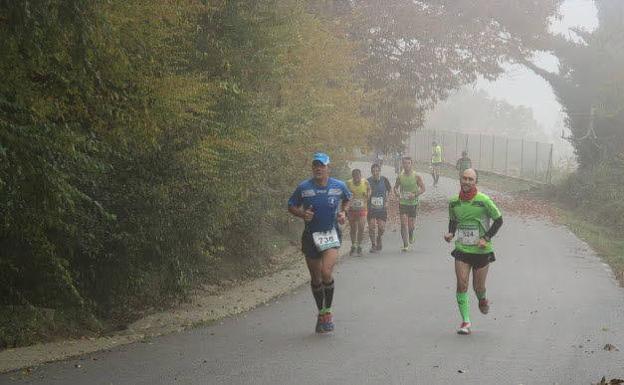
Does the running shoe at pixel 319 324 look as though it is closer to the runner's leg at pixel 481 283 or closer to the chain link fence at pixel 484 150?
the runner's leg at pixel 481 283

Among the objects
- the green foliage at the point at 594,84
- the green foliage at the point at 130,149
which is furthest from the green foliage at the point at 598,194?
the green foliage at the point at 130,149

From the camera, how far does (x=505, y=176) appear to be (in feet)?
159

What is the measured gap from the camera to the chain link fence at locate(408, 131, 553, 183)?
57844 mm

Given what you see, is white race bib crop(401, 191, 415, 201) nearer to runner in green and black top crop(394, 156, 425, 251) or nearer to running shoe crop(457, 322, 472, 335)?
runner in green and black top crop(394, 156, 425, 251)

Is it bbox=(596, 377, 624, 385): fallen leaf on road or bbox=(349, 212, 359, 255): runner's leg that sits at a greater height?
bbox=(596, 377, 624, 385): fallen leaf on road

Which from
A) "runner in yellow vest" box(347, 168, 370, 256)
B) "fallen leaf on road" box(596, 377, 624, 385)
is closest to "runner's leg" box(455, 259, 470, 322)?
"fallen leaf on road" box(596, 377, 624, 385)

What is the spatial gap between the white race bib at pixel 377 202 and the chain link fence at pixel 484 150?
3371 centimetres

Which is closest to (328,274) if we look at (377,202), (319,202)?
(319,202)

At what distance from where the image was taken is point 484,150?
63.9 m

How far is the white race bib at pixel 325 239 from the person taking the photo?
37.1 feet

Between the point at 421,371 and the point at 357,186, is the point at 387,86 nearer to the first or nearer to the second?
the point at 357,186

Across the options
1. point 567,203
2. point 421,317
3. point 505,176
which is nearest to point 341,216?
point 421,317

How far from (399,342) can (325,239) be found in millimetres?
1591

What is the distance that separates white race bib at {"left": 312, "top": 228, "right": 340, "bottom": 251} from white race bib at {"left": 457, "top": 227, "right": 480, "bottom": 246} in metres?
1.58
